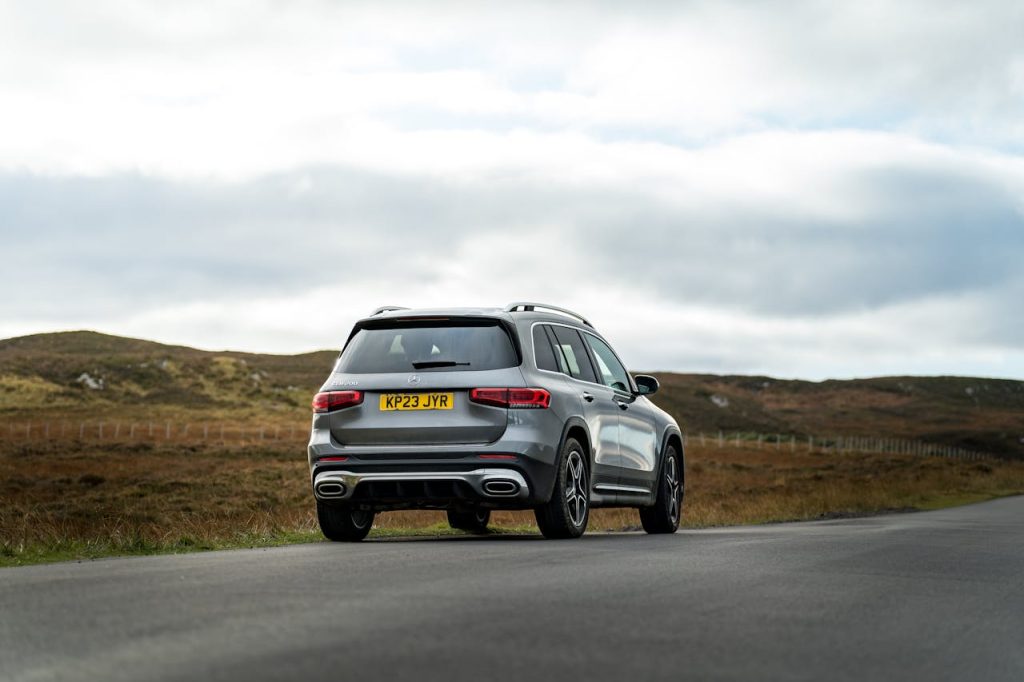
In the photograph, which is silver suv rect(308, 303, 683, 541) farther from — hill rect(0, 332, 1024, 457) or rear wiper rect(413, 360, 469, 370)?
hill rect(0, 332, 1024, 457)

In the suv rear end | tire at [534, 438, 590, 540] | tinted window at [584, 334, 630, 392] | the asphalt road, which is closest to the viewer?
the asphalt road

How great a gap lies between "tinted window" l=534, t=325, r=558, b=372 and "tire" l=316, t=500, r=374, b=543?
2248mm

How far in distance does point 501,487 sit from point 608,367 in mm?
3222

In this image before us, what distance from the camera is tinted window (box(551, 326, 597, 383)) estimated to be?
44.5ft

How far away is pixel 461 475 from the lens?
1216 centimetres

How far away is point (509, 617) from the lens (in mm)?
6754

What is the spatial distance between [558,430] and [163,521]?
38.7ft

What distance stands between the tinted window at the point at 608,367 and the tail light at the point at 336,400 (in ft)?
9.76

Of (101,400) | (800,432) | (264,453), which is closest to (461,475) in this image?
A: (264,453)

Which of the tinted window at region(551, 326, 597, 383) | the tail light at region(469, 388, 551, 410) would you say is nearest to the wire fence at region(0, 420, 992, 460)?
the tinted window at region(551, 326, 597, 383)

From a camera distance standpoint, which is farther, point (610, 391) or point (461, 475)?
point (610, 391)

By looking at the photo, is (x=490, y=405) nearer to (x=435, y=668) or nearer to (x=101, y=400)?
(x=435, y=668)

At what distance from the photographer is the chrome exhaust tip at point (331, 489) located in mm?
12398

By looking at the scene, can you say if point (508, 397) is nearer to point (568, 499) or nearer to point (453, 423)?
point (453, 423)
